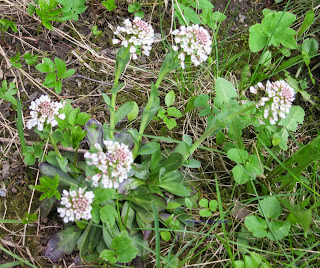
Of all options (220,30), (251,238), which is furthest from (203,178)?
(220,30)

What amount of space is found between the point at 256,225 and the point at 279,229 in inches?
6.2

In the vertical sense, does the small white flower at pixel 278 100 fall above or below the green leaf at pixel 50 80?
above

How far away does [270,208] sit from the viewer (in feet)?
8.20

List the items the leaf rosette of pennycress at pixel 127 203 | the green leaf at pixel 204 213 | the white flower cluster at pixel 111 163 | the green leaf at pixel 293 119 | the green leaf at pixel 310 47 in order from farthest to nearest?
the green leaf at pixel 310 47 → the green leaf at pixel 293 119 → the green leaf at pixel 204 213 → the leaf rosette of pennycress at pixel 127 203 → the white flower cluster at pixel 111 163

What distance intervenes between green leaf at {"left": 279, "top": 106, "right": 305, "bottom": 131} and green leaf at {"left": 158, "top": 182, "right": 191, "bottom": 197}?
101cm

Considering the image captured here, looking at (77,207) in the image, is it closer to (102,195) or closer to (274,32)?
(102,195)

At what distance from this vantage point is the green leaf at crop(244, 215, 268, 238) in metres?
2.40

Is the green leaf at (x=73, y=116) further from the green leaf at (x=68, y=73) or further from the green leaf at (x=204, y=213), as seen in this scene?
the green leaf at (x=204, y=213)

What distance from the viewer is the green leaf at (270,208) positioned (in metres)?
2.48

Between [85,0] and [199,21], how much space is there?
105 centimetres

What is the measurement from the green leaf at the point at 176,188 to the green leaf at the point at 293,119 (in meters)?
1.01

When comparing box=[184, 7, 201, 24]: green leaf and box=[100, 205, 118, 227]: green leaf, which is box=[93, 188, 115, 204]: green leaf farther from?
box=[184, 7, 201, 24]: green leaf

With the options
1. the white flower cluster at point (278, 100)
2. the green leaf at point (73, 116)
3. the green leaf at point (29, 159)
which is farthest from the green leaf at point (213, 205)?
the green leaf at point (29, 159)

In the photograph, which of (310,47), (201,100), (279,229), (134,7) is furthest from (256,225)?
(134,7)
